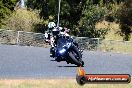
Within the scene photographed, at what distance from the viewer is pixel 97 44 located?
33.1 meters

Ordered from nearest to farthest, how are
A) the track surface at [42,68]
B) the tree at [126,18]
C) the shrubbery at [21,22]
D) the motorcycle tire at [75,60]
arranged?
the motorcycle tire at [75,60] → the track surface at [42,68] → the shrubbery at [21,22] → the tree at [126,18]

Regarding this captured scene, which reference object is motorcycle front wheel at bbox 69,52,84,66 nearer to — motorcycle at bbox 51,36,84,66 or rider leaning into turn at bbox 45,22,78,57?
motorcycle at bbox 51,36,84,66

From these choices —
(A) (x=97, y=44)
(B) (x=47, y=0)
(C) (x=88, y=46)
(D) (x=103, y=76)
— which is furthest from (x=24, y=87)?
(B) (x=47, y=0)

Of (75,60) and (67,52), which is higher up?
(67,52)

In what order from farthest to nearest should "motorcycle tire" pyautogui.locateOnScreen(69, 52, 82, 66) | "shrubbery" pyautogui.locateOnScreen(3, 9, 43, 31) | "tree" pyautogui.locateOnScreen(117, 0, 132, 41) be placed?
"tree" pyautogui.locateOnScreen(117, 0, 132, 41) → "shrubbery" pyautogui.locateOnScreen(3, 9, 43, 31) → "motorcycle tire" pyautogui.locateOnScreen(69, 52, 82, 66)

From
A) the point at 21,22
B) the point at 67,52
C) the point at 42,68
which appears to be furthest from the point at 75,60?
the point at 21,22

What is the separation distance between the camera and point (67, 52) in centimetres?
756

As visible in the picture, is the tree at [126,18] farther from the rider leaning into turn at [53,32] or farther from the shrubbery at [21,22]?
the rider leaning into turn at [53,32]

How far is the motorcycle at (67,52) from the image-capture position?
752 centimetres

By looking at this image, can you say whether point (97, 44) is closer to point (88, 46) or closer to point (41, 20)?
point (88, 46)

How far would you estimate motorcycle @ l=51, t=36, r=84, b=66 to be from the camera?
752 cm

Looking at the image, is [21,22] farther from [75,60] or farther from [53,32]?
[75,60]

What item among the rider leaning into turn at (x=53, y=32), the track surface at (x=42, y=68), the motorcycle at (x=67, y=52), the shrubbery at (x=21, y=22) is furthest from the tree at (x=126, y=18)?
the motorcycle at (x=67, y=52)

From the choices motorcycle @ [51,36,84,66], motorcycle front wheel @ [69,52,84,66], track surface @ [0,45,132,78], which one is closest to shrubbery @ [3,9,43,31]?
track surface @ [0,45,132,78]
